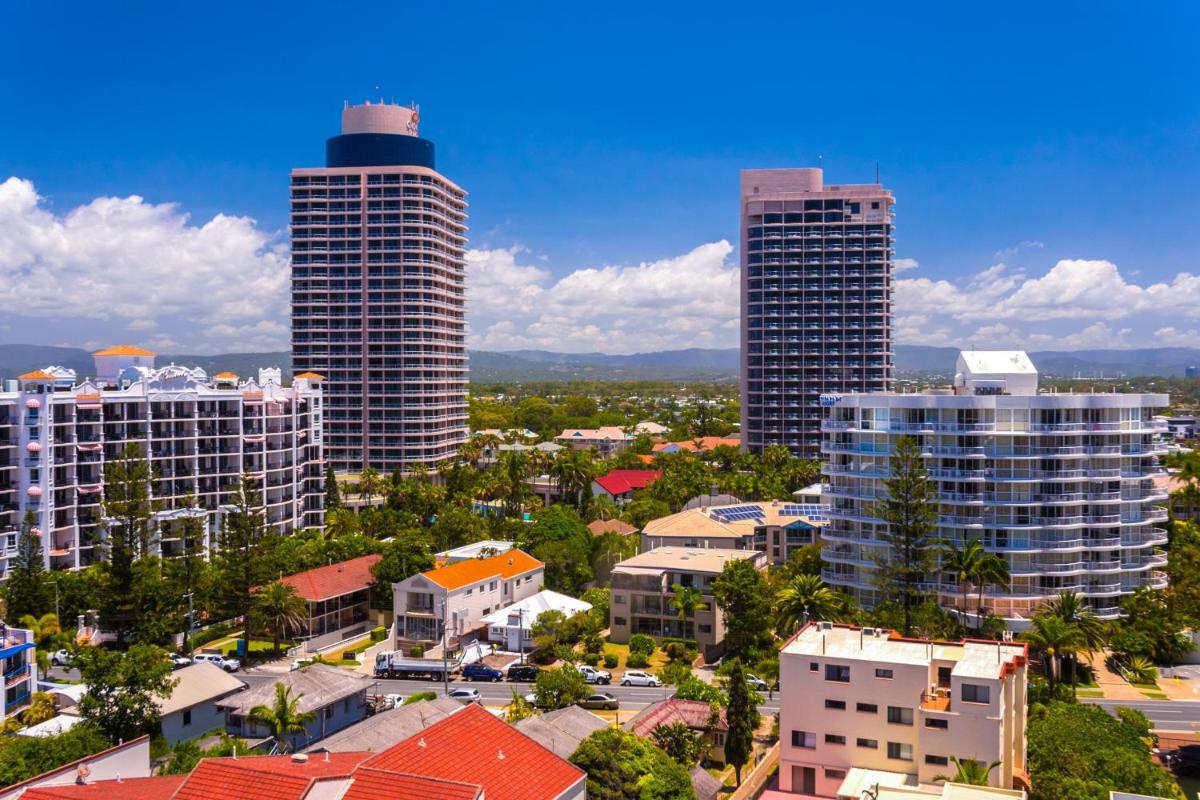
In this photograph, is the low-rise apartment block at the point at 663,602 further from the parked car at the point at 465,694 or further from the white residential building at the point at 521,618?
the parked car at the point at 465,694

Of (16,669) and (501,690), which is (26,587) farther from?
(501,690)

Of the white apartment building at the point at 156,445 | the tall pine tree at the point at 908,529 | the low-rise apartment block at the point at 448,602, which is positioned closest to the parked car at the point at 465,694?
the low-rise apartment block at the point at 448,602

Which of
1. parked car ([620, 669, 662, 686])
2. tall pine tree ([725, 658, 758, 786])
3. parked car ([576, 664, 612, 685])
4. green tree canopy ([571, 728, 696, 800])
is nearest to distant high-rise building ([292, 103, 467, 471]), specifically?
parked car ([576, 664, 612, 685])

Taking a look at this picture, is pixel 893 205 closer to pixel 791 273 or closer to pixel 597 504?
pixel 791 273

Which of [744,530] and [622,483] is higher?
[744,530]

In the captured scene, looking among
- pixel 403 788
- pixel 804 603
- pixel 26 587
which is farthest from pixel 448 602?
pixel 403 788

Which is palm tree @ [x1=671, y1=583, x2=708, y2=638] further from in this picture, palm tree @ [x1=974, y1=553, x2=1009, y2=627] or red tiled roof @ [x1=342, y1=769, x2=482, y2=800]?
red tiled roof @ [x1=342, y1=769, x2=482, y2=800]
